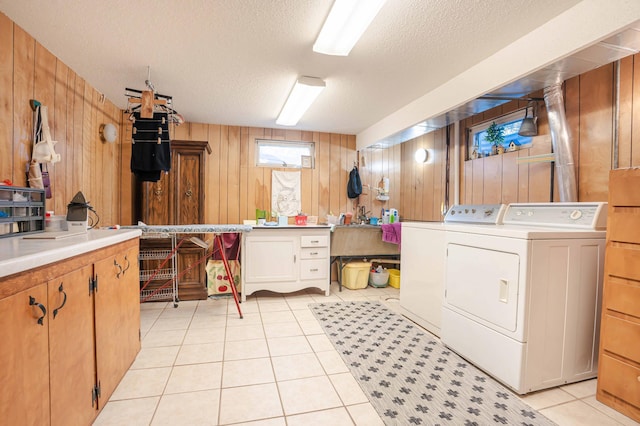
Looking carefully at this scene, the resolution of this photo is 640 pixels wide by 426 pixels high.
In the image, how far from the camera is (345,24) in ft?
6.19

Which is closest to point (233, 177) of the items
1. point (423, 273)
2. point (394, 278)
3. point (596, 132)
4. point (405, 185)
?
point (405, 185)

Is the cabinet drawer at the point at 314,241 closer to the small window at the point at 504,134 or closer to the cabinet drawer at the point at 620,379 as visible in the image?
the small window at the point at 504,134

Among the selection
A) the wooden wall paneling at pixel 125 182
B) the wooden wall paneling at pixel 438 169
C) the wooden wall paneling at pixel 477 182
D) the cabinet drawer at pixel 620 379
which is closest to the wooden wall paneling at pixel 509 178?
the wooden wall paneling at pixel 477 182

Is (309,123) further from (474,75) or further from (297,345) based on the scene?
(297,345)

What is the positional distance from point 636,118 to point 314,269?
3205 millimetres

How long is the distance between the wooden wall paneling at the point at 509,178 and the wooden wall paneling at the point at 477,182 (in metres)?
0.27

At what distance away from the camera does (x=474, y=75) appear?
250 centimetres

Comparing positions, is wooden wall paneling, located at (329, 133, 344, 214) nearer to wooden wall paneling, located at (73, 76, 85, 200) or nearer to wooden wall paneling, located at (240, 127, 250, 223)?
wooden wall paneling, located at (240, 127, 250, 223)

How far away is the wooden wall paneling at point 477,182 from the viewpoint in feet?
10.6

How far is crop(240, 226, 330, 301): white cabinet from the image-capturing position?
3645 mm

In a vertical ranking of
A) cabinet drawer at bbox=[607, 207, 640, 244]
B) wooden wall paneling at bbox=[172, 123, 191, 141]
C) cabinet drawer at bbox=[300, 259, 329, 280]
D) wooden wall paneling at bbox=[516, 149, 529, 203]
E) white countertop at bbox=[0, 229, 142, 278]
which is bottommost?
cabinet drawer at bbox=[300, 259, 329, 280]

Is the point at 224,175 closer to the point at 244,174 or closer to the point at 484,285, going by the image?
the point at 244,174

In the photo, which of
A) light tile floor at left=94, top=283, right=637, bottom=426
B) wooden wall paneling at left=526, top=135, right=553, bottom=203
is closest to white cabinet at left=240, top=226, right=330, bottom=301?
light tile floor at left=94, top=283, right=637, bottom=426

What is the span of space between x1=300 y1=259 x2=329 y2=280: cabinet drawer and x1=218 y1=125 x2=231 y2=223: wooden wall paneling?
1435mm
